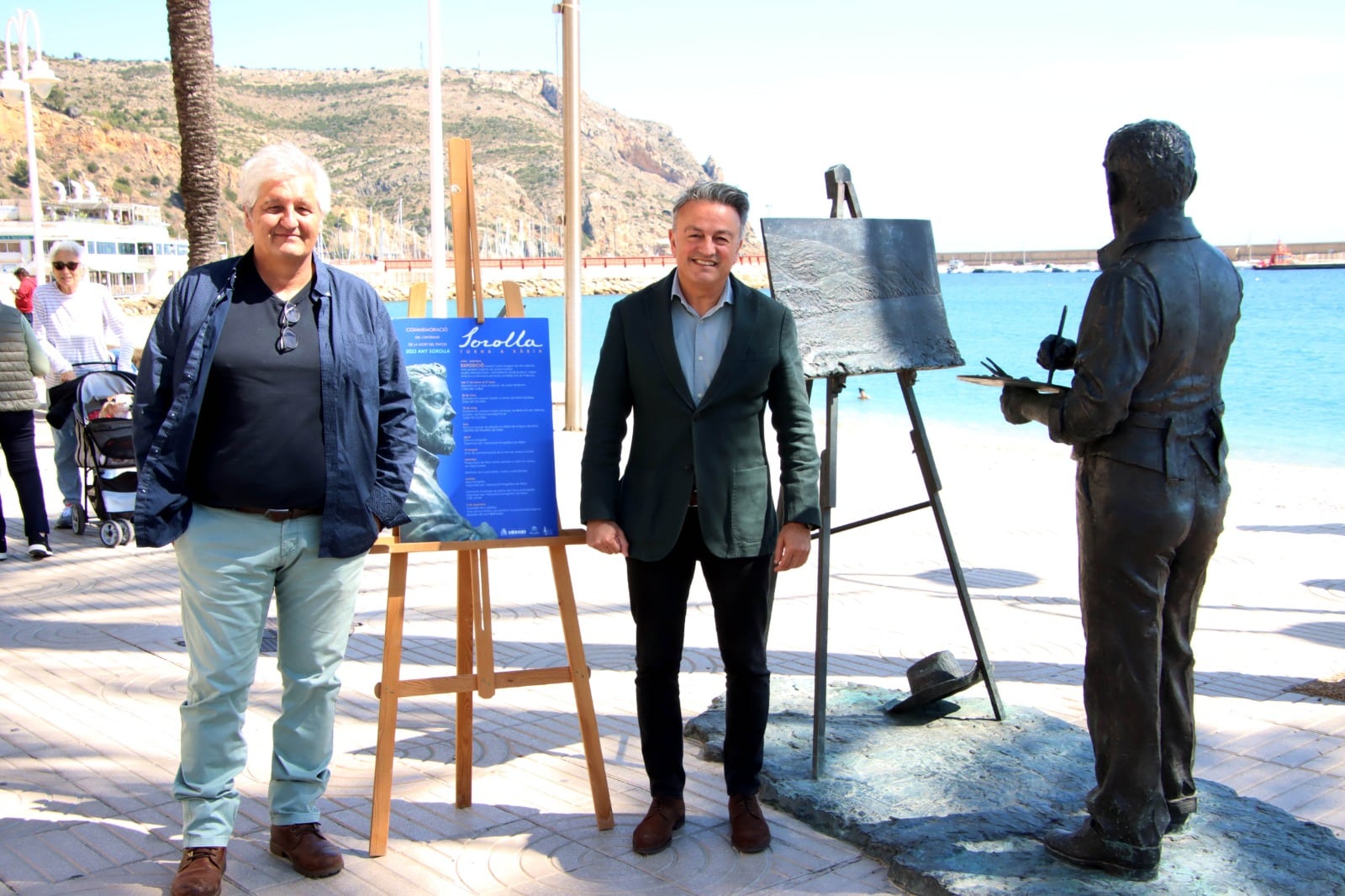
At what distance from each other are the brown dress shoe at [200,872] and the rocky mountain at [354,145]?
295 feet

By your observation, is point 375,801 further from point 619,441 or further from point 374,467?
point 619,441

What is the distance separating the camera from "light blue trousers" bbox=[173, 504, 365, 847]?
3.24m

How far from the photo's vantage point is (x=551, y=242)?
136m

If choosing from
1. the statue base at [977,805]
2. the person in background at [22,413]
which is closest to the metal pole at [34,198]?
the person in background at [22,413]

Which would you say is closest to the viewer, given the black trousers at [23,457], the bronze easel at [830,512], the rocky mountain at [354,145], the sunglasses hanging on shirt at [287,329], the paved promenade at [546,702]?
the sunglasses hanging on shirt at [287,329]

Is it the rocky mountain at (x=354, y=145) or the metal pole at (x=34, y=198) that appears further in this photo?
the rocky mountain at (x=354, y=145)

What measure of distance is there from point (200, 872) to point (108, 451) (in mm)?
5887

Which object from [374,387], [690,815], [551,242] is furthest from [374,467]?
[551,242]

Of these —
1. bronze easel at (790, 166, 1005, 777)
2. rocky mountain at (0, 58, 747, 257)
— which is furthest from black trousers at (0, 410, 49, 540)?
rocky mountain at (0, 58, 747, 257)

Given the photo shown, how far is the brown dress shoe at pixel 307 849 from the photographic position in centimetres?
341

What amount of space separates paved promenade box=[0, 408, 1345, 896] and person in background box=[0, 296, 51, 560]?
0.30 meters

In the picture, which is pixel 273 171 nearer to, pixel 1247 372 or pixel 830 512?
pixel 830 512

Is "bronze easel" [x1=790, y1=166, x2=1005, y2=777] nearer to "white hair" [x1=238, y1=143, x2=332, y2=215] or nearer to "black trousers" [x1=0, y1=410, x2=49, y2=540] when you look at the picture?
"white hair" [x1=238, y1=143, x2=332, y2=215]

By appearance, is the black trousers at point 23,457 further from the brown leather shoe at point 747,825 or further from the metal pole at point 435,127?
the brown leather shoe at point 747,825
